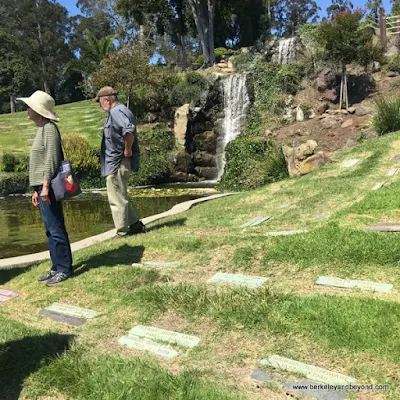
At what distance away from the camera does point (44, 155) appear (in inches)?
156

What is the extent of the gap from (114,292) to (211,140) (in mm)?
15929

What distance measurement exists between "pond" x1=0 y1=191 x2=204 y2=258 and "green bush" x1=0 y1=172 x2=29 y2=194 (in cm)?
136

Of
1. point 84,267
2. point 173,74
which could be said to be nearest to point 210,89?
point 173,74

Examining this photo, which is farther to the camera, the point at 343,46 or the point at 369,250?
the point at 343,46

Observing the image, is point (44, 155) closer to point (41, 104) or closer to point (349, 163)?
point (41, 104)

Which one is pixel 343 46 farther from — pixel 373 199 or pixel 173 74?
pixel 373 199

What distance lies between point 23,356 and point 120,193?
2.73m

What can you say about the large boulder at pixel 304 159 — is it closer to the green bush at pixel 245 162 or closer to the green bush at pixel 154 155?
the green bush at pixel 245 162

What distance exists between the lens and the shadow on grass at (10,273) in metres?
4.61

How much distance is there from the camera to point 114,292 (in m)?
3.66

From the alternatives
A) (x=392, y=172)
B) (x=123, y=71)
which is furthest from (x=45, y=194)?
(x=123, y=71)

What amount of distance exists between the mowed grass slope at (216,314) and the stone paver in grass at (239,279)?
3.9 inches

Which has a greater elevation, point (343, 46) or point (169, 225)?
point (343, 46)

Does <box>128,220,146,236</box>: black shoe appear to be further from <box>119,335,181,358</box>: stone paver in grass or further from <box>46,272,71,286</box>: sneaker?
<box>119,335,181,358</box>: stone paver in grass
